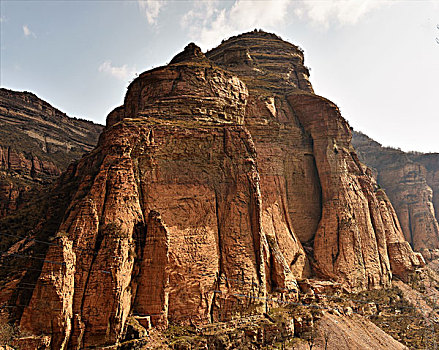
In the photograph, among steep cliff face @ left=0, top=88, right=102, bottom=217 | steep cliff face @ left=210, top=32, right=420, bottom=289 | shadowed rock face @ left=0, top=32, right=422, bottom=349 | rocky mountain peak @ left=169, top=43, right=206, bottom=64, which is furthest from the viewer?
steep cliff face @ left=0, top=88, right=102, bottom=217

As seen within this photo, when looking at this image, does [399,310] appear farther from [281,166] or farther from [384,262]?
[281,166]

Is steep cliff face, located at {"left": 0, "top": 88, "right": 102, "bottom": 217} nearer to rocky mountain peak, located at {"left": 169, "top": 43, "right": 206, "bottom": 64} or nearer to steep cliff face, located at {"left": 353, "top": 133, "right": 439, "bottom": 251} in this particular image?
rocky mountain peak, located at {"left": 169, "top": 43, "right": 206, "bottom": 64}

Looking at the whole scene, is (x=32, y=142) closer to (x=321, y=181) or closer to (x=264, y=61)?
(x=264, y=61)

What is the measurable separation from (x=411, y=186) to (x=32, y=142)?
60.9m

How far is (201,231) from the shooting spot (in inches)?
1230

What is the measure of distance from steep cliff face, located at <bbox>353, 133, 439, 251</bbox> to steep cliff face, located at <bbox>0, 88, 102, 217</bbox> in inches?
2086

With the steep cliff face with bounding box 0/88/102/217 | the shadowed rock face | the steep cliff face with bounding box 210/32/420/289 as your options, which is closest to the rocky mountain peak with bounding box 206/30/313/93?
the steep cliff face with bounding box 210/32/420/289

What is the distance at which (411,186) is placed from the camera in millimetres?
70312

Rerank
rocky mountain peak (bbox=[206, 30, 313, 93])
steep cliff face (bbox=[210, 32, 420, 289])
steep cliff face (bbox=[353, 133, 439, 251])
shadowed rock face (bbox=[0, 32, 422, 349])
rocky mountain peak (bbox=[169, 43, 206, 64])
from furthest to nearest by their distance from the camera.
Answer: steep cliff face (bbox=[353, 133, 439, 251])
rocky mountain peak (bbox=[206, 30, 313, 93])
steep cliff face (bbox=[210, 32, 420, 289])
rocky mountain peak (bbox=[169, 43, 206, 64])
shadowed rock face (bbox=[0, 32, 422, 349])

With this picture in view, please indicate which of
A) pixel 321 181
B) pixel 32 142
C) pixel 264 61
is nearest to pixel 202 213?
pixel 321 181

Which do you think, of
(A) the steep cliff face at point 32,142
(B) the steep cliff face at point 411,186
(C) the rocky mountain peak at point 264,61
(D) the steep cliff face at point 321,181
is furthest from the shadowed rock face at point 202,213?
(B) the steep cliff face at point 411,186

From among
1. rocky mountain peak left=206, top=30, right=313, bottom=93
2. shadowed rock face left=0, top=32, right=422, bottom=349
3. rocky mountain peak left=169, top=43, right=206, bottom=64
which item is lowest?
shadowed rock face left=0, top=32, right=422, bottom=349

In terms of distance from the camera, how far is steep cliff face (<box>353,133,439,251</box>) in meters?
66.1

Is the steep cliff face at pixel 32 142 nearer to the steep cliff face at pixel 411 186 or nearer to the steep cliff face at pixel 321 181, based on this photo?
the steep cliff face at pixel 321 181
